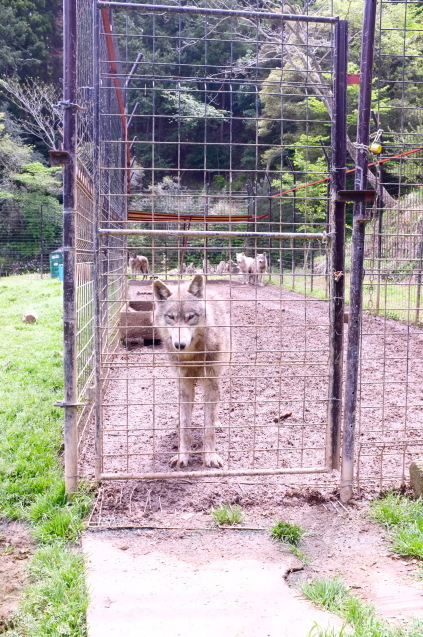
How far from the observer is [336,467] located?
3.35 m

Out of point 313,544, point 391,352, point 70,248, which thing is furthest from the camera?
point 391,352

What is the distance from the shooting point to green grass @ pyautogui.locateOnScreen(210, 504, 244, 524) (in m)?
2.88

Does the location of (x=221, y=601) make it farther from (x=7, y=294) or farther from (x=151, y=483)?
(x=7, y=294)

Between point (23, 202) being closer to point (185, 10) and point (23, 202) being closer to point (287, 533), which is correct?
point (185, 10)

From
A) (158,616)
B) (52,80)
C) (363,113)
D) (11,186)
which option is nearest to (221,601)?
(158,616)

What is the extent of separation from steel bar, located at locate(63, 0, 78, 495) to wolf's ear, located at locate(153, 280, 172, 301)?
2.73ft

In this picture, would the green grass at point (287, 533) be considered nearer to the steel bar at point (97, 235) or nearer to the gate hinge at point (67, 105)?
the steel bar at point (97, 235)

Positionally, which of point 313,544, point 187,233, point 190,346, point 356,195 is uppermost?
point 356,195

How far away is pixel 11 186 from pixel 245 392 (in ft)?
83.3

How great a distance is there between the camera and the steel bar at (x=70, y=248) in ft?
9.70

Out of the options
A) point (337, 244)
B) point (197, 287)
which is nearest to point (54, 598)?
point (197, 287)

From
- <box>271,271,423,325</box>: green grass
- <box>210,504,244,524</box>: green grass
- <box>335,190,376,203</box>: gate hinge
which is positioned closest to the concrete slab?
<box>210,504,244,524</box>: green grass

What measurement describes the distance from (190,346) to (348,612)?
2.17 metres

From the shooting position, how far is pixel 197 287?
3912mm
